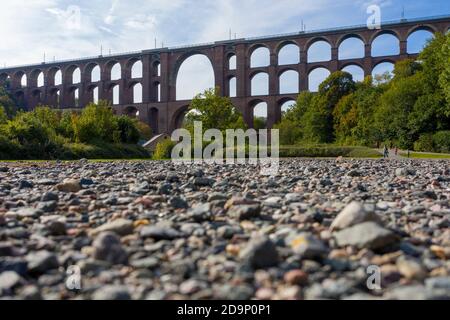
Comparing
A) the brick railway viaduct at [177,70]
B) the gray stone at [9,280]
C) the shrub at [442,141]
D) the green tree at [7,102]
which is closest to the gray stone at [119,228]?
the gray stone at [9,280]

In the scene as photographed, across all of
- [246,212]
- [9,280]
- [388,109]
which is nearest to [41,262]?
[9,280]

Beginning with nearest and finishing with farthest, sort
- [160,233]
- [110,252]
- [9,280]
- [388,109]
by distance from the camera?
[9,280] → [110,252] → [160,233] → [388,109]

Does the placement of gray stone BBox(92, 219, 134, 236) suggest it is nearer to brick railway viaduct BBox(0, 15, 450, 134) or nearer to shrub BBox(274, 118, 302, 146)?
shrub BBox(274, 118, 302, 146)

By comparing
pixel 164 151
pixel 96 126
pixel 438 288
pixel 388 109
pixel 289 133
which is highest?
pixel 388 109

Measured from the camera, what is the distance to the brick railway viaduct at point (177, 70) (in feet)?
172

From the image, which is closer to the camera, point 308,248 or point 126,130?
point 308,248

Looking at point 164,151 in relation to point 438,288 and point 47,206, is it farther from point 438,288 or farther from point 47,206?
point 438,288

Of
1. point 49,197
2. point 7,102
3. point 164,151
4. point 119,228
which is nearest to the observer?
point 119,228

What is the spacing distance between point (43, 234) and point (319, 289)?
172 centimetres

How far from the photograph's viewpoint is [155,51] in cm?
6234

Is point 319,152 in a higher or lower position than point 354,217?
higher

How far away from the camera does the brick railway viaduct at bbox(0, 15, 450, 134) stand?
52.3 m

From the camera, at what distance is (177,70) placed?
6094 centimetres
